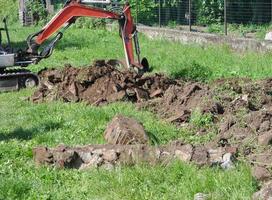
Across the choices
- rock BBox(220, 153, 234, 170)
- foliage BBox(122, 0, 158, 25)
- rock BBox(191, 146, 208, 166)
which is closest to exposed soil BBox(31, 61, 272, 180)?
rock BBox(220, 153, 234, 170)

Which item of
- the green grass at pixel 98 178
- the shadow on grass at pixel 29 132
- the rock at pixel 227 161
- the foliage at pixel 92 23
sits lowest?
the foliage at pixel 92 23

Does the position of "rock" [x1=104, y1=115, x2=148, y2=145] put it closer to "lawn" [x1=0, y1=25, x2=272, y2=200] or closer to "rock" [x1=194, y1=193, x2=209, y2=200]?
"lawn" [x1=0, y1=25, x2=272, y2=200]

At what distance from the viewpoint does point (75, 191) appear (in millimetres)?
7066

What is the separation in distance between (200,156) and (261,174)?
1.01m

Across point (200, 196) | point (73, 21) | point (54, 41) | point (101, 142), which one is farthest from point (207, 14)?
point (200, 196)

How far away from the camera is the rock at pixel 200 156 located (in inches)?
293

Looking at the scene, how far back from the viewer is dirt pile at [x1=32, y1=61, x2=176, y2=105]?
1245 centimetres

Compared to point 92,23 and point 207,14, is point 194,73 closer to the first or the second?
point 207,14

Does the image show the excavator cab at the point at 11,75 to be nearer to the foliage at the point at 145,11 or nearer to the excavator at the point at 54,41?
the excavator at the point at 54,41

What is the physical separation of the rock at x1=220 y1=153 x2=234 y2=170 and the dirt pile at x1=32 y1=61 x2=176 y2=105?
15.7ft

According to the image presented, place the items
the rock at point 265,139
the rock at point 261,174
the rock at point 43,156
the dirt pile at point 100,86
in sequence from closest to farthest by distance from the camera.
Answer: the rock at point 261,174 < the rock at point 43,156 < the rock at point 265,139 < the dirt pile at point 100,86

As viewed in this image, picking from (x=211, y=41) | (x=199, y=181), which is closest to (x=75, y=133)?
(x=199, y=181)

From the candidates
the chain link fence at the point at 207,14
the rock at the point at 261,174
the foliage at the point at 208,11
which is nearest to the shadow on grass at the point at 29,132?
the rock at the point at 261,174

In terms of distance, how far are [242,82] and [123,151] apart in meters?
5.76
